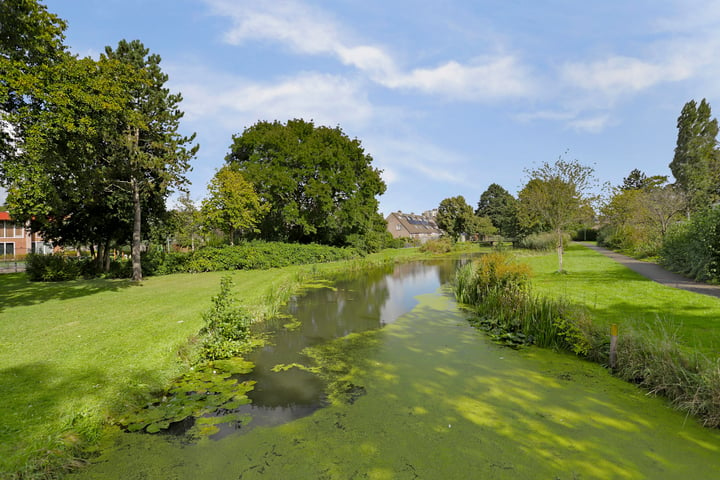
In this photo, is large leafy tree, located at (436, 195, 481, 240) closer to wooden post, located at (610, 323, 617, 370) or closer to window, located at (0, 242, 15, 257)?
wooden post, located at (610, 323, 617, 370)

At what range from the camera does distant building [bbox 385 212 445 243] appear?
66938mm

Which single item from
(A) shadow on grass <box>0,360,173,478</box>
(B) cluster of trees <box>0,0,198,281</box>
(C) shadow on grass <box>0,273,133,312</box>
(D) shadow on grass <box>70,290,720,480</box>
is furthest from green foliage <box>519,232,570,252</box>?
(A) shadow on grass <box>0,360,173,478</box>

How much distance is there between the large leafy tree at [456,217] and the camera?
181 ft

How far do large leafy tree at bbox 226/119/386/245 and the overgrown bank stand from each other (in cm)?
2017

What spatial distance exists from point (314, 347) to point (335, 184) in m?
23.6

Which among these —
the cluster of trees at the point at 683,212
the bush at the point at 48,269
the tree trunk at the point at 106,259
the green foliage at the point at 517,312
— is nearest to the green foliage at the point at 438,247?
the cluster of trees at the point at 683,212

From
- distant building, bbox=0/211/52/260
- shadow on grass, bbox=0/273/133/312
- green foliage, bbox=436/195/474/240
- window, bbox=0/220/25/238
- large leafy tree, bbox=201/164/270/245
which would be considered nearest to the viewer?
shadow on grass, bbox=0/273/133/312

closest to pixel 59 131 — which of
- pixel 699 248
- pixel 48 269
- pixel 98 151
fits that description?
pixel 98 151

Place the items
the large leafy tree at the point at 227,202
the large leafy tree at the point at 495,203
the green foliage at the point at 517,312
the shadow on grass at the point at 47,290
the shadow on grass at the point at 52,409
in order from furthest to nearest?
the large leafy tree at the point at 495,203 < the large leafy tree at the point at 227,202 < the shadow on grass at the point at 47,290 < the green foliage at the point at 517,312 < the shadow on grass at the point at 52,409

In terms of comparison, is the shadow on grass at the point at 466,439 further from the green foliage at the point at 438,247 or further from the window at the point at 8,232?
the window at the point at 8,232

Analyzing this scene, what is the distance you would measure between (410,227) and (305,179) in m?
41.4

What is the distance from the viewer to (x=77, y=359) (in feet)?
19.7

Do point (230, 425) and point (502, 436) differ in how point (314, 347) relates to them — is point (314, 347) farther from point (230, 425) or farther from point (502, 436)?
point (502, 436)

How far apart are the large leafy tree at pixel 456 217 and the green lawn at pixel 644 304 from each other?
4088 cm
